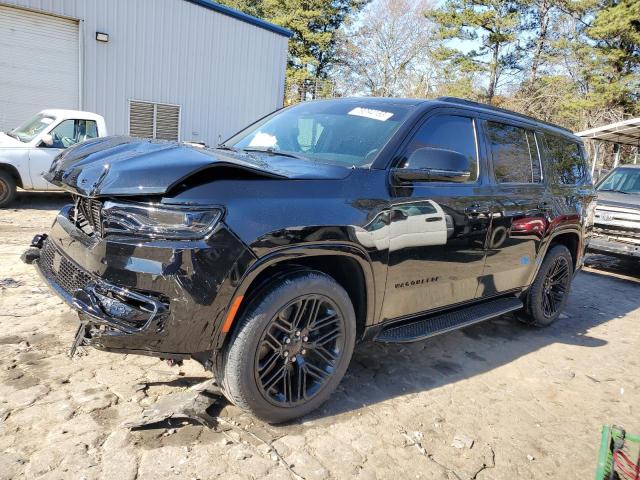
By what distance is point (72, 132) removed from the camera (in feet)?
30.0

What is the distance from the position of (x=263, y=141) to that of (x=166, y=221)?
62.1 inches

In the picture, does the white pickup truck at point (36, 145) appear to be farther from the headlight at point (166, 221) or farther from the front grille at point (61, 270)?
the headlight at point (166, 221)

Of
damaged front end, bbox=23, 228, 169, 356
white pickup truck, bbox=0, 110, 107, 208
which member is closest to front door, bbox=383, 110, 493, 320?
damaged front end, bbox=23, 228, 169, 356

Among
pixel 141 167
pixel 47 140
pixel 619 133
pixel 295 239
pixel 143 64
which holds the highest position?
pixel 143 64

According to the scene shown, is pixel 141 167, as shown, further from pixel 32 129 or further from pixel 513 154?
pixel 32 129

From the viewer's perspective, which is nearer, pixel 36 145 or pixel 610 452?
pixel 610 452

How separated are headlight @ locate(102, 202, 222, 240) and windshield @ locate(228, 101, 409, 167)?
1.10 meters

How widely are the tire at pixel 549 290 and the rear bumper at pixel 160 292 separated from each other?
3467 millimetres

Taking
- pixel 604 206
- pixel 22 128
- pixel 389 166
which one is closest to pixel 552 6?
pixel 604 206

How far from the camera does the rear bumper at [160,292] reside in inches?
89.6

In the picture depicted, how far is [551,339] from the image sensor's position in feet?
16.1

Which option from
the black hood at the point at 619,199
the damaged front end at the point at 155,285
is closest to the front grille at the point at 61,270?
the damaged front end at the point at 155,285

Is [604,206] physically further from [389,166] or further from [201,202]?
[201,202]

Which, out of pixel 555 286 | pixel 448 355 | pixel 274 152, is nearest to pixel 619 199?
pixel 555 286
